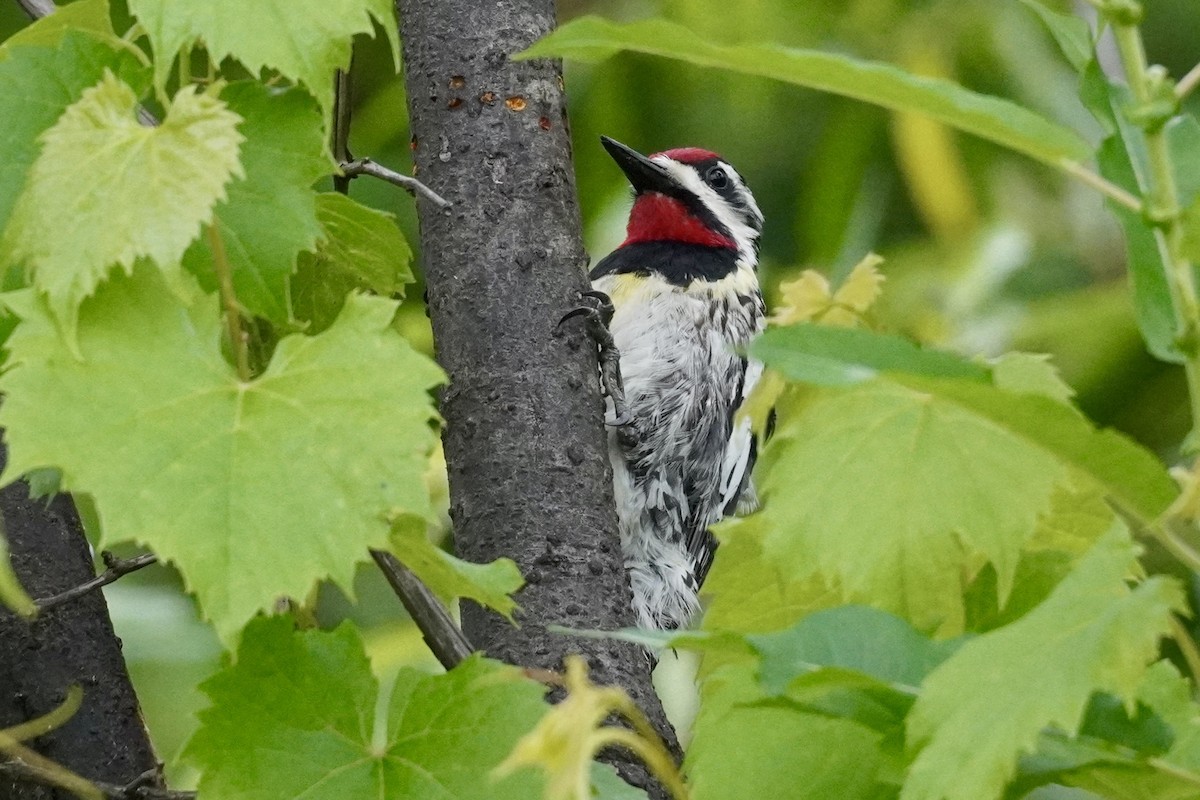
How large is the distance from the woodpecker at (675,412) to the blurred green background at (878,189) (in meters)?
0.59

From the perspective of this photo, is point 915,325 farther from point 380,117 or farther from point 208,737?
point 208,737

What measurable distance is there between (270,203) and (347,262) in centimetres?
26

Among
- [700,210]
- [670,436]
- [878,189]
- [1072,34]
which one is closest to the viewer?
[1072,34]

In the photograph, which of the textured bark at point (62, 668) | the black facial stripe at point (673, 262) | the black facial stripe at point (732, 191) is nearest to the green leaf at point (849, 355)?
the textured bark at point (62, 668)

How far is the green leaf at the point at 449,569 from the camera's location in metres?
1.06

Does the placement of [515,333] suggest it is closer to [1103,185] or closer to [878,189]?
[1103,185]

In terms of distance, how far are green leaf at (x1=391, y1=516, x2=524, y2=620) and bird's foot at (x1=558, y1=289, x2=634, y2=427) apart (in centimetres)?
59

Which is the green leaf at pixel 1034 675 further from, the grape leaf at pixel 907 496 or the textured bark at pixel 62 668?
the textured bark at pixel 62 668

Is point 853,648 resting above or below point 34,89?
below

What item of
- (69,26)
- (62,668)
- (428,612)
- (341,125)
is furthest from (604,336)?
(69,26)

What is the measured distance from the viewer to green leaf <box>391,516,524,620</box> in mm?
1056

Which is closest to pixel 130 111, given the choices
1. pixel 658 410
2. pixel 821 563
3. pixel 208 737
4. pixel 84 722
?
pixel 208 737

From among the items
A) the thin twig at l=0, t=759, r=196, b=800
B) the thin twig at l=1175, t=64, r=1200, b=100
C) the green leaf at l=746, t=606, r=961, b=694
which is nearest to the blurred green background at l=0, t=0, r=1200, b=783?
the thin twig at l=0, t=759, r=196, b=800

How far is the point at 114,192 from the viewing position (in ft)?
3.34
